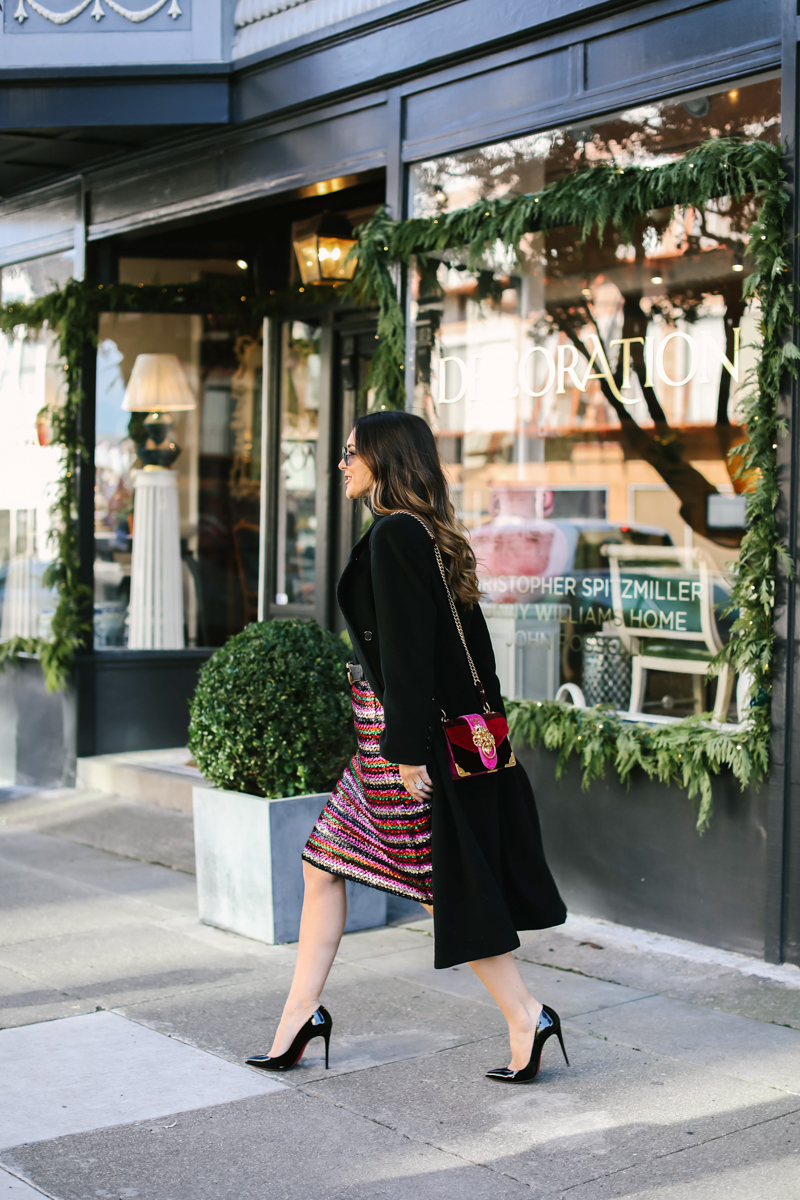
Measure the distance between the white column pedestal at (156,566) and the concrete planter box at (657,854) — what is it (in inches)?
146

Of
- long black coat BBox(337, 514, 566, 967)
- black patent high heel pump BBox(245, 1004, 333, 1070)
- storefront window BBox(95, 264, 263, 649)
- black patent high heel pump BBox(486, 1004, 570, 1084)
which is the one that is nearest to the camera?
long black coat BBox(337, 514, 566, 967)

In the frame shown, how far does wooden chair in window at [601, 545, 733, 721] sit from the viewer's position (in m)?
5.33

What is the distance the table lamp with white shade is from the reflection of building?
3.1 inches

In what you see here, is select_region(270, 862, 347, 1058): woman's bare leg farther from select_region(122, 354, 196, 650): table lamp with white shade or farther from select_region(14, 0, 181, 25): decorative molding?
select_region(14, 0, 181, 25): decorative molding

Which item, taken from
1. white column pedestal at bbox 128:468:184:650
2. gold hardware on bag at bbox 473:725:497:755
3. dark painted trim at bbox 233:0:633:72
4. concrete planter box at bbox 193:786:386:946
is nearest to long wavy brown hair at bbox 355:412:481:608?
gold hardware on bag at bbox 473:725:497:755

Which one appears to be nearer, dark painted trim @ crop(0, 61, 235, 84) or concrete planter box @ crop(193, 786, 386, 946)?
concrete planter box @ crop(193, 786, 386, 946)

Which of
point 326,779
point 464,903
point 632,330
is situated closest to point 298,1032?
point 464,903

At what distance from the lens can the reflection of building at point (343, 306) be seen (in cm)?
540

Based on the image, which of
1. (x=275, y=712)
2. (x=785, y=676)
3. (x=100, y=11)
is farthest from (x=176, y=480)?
(x=785, y=676)

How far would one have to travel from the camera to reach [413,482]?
366 cm

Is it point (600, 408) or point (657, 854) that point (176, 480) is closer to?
point (600, 408)

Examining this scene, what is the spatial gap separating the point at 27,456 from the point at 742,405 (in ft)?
18.5

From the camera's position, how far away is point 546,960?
5.02 meters

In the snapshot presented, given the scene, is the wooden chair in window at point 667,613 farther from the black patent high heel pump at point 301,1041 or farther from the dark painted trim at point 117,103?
the dark painted trim at point 117,103
